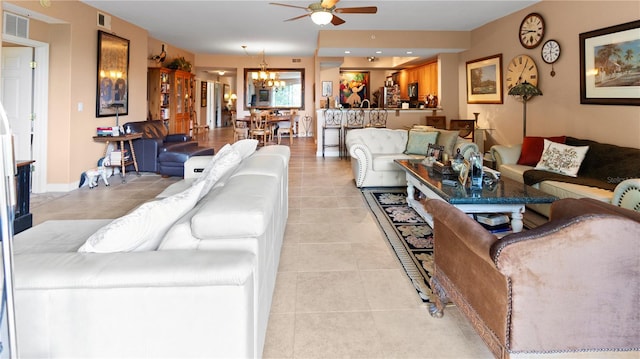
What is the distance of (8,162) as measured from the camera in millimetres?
980

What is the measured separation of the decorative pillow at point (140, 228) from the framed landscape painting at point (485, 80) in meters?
6.59

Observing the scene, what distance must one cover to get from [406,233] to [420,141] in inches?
104

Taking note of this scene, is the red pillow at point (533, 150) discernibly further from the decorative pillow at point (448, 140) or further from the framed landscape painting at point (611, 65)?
the decorative pillow at point (448, 140)

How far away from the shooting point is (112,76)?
6344 mm

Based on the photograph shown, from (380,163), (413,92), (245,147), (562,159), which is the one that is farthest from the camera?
(413,92)

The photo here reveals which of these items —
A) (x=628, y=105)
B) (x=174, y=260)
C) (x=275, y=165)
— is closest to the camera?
(x=174, y=260)

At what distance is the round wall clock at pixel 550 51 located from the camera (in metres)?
5.32

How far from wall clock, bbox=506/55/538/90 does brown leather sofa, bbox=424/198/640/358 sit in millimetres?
5020

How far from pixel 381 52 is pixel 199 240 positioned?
774 centimetres

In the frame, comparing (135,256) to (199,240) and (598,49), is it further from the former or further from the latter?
(598,49)

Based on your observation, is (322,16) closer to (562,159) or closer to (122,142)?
(562,159)

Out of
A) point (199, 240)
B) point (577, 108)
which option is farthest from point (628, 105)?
point (199, 240)

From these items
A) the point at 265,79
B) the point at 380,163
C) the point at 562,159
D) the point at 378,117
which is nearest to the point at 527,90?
the point at 562,159

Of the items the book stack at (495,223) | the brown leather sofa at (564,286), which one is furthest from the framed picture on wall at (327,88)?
the brown leather sofa at (564,286)
